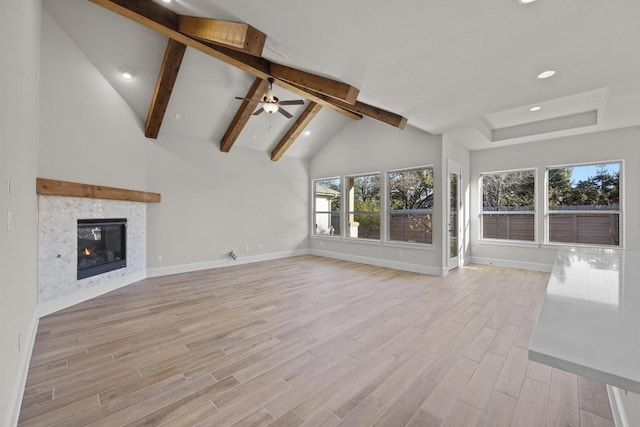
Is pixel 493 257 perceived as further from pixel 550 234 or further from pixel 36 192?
pixel 36 192

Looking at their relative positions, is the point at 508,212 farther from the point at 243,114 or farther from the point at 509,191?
the point at 243,114

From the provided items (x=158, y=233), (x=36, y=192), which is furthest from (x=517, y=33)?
(x=158, y=233)

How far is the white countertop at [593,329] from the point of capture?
0.56m

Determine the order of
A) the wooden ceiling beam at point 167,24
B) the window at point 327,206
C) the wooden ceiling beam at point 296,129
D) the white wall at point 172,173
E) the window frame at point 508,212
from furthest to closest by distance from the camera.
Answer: the window at point 327,206 < the wooden ceiling beam at point 296,129 < the window frame at point 508,212 < the white wall at point 172,173 < the wooden ceiling beam at point 167,24

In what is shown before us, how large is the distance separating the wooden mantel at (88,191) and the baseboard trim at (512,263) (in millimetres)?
7163

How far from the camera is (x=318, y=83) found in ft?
13.6

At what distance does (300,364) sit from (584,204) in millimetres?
6357

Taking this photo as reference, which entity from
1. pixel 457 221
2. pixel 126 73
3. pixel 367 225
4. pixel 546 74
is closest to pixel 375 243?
pixel 367 225

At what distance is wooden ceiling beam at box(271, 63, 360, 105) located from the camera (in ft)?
12.8

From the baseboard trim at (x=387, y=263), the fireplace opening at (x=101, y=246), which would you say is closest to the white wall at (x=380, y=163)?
the baseboard trim at (x=387, y=263)

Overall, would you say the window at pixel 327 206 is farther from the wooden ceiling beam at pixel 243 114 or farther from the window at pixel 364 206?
the wooden ceiling beam at pixel 243 114

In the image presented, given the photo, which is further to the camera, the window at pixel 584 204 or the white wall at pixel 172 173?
the window at pixel 584 204

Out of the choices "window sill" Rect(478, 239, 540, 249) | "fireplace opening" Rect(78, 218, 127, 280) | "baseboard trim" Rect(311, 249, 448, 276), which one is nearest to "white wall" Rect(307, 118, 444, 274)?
"baseboard trim" Rect(311, 249, 448, 276)

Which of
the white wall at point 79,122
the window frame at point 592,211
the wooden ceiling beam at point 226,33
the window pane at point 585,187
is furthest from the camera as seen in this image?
the window pane at point 585,187
